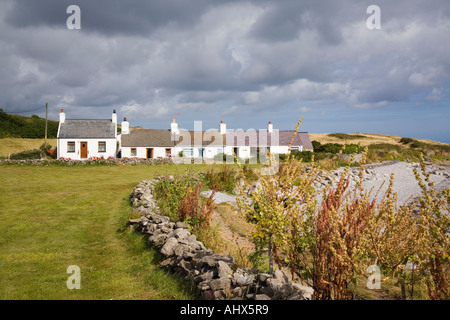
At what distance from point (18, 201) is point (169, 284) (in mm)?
11365

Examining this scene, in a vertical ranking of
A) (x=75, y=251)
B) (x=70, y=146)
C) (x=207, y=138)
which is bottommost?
(x=75, y=251)

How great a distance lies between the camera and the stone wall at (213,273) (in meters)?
4.62

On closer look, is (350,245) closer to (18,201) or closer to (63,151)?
(18,201)

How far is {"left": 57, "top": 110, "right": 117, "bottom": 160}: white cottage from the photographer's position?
3934 centimetres

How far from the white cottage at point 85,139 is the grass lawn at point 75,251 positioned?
26.0 meters

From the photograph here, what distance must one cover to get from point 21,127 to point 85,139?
26.6 m

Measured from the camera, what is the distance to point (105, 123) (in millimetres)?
42531

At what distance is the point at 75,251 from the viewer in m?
8.24

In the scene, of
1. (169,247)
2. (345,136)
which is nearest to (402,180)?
(169,247)

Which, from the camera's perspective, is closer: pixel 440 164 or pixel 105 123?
pixel 440 164

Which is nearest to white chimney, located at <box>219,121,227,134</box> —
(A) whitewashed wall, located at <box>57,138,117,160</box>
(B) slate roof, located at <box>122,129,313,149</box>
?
(B) slate roof, located at <box>122,129,313,149</box>

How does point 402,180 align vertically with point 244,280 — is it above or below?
above

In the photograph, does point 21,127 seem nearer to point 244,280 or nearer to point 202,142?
point 202,142
